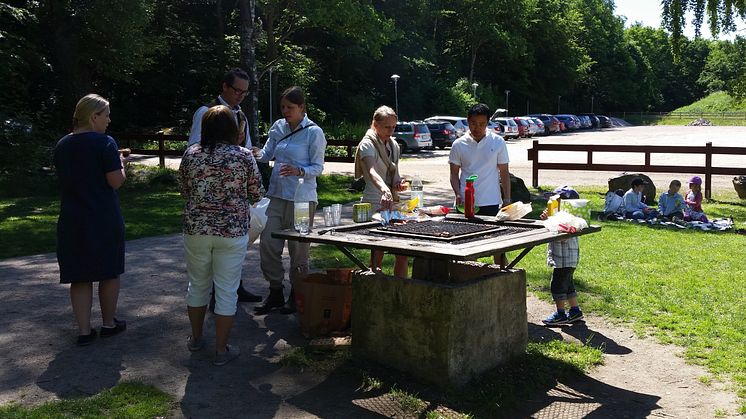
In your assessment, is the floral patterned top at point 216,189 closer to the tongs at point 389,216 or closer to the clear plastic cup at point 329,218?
the clear plastic cup at point 329,218

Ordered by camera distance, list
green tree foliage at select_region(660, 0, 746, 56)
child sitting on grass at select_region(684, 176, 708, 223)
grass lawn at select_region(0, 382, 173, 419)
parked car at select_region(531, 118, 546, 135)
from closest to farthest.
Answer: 1. grass lawn at select_region(0, 382, 173, 419)
2. child sitting on grass at select_region(684, 176, 708, 223)
3. green tree foliage at select_region(660, 0, 746, 56)
4. parked car at select_region(531, 118, 546, 135)

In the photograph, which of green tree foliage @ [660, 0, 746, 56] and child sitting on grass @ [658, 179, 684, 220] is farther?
→ green tree foliage @ [660, 0, 746, 56]

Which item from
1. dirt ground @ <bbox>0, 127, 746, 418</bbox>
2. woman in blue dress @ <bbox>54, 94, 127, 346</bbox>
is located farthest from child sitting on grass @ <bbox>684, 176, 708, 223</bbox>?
woman in blue dress @ <bbox>54, 94, 127, 346</bbox>

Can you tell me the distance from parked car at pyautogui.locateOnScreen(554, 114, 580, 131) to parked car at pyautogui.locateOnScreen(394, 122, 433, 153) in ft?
96.9

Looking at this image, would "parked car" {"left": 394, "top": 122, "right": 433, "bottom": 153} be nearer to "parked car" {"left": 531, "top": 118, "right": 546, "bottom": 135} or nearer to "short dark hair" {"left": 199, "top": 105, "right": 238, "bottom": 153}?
"parked car" {"left": 531, "top": 118, "right": 546, "bottom": 135}

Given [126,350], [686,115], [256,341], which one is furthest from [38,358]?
[686,115]

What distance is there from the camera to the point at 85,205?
5293 millimetres

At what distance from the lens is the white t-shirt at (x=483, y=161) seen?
6457 millimetres

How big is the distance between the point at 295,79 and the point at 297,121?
32.2 metres

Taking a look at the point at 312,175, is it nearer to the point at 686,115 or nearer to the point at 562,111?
the point at 562,111

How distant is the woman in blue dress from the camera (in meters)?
5.25

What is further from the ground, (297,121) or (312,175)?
(297,121)

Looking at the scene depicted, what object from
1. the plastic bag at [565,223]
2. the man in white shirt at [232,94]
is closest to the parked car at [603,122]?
the plastic bag at [565,223]

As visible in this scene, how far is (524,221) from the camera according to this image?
223 inches
